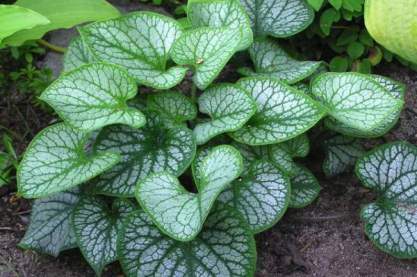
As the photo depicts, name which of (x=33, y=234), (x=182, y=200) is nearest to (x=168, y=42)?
(x=182, y=200)

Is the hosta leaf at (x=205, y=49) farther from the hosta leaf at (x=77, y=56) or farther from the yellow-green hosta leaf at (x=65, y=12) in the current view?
the yellow-green hosta leaf at (x=65, y=12)

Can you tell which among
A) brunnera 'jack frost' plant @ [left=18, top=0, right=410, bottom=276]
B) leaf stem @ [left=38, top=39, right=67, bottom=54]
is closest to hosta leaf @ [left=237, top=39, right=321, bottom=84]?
brunnera 'jack frost' plant @ [left=18, top=0, right=410, bottom=276]

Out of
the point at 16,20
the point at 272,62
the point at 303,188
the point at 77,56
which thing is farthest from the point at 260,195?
the point at 16,20

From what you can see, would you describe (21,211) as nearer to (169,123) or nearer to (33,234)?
(33,234)

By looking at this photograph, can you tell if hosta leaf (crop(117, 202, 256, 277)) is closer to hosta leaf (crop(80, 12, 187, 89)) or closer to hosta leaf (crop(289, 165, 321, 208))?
hosta leaf (crop(289, 165, 321, 208))

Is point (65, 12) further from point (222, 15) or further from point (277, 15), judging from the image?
point (277, 15)

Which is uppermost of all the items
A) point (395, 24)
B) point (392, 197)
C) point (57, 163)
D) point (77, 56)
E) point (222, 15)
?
point (395, 24)
